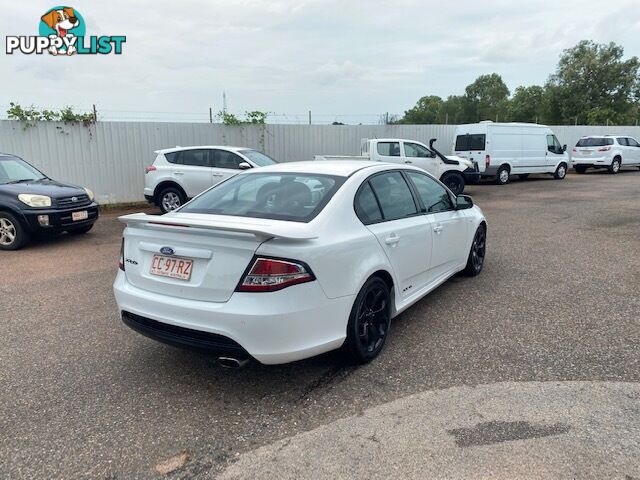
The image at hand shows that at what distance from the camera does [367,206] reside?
3.77 metres

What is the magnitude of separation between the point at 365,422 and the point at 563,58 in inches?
2078

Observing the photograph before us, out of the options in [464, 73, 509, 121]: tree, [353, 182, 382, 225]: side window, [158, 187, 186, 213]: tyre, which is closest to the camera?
[353, 182, 382, 225]: side window

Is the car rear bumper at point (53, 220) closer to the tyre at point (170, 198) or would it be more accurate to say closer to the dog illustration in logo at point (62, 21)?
the tyre at point (170, 198)

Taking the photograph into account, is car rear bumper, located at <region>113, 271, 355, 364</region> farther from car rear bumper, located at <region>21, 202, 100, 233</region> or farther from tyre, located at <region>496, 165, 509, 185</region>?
tyre, located at <region>496, 165, 509, 185</region>

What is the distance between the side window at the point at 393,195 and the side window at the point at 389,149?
9.94 metres

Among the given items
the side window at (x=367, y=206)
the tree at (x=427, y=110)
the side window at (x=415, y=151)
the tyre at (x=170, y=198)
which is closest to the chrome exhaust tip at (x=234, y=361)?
the side window at (x=367, y=206)

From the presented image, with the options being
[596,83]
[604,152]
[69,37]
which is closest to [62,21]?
[69,37]

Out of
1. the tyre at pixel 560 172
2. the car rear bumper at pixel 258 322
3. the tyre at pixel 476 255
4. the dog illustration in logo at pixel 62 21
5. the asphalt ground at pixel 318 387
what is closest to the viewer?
the asphalt ground at pixel 318 387

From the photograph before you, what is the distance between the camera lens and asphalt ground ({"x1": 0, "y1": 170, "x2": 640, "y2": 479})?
2.58 metres

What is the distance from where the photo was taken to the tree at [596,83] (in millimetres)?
44250

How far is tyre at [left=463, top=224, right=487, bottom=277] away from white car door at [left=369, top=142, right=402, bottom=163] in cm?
840

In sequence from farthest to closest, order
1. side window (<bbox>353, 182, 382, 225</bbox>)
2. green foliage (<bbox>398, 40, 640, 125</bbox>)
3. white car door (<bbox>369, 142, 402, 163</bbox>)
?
green foliage (<bbox>398, 40, 640, 125</bbox>) < white car door (<bbox>369, 142, 402, 163</bbox>) < side window (<bbox>353, 182, 382, 225</bbox>)

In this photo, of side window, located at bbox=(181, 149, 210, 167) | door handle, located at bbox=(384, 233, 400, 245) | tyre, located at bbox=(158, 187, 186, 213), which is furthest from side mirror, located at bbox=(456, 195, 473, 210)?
tyre, located at bbox=(158, 187, 186, 213)

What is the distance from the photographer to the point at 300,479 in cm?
240
